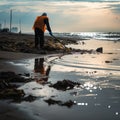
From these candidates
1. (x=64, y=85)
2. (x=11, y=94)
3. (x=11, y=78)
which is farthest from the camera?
(x=11, y=78)

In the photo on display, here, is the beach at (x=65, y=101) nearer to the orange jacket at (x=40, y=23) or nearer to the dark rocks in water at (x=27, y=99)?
the dark rocks in water at (x=27, y=99)

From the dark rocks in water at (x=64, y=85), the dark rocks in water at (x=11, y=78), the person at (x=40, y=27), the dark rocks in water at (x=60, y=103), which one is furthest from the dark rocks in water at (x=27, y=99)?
the person at (x=40, y=27)

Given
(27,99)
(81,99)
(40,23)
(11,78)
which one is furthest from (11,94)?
(40,23)

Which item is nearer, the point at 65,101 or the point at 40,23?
the point at 65,101

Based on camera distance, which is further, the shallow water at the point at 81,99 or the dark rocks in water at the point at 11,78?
the dark rocks in water at the point at 11,78

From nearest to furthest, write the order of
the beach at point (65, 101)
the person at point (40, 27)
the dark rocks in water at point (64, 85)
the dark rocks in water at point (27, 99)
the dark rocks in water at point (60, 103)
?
the beach at point (65, 101), the dark rocks in water at point (60, 103), the dark rocks in water at point (27, 99), the dark rocks in water at point (64, 85), the person at point (40, 27)

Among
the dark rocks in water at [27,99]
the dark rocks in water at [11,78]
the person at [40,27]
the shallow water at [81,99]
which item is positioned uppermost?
the person at [40,27]

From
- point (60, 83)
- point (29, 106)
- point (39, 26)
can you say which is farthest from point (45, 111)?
point (39, 26)

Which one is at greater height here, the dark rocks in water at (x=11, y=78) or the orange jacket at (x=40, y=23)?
the orange jacket at (x=40, y=23)

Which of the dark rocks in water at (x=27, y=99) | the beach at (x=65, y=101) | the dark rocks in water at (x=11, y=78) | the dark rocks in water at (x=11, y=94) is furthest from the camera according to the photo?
the dark rocks in water at (x=11, y=78)

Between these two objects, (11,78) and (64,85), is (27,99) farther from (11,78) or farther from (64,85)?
(11,78)

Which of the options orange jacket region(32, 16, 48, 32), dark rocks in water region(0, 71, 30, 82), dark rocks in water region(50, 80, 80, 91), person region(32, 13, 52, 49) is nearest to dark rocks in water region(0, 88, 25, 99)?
dark rocks in water region(50, 80, 80, 91)

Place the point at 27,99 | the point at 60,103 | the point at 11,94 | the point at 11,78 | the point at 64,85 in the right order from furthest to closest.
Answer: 1. the point at 11,78
2. the point at 64,85
3. the point at 11,94
4. the point at 27,99
5. the point at 60,103

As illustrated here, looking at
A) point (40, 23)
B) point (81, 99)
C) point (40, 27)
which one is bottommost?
point (81, 99)
